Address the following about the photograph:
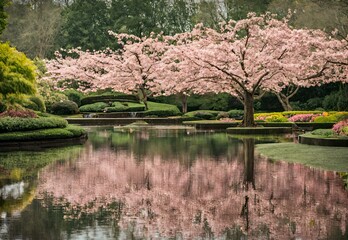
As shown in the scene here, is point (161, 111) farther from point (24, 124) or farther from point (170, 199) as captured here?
point (170, 199)

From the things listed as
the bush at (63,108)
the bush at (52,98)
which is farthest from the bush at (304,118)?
the bush at (52,98)

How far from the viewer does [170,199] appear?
10945mm

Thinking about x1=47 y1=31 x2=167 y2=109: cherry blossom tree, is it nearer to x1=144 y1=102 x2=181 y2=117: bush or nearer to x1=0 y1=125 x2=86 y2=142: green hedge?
x1=144 y1=102 x2=181 y2=117: bush

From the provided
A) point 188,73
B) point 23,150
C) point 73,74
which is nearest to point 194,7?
point 73,74

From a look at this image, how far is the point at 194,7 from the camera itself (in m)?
76.1

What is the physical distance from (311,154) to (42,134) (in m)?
11.5

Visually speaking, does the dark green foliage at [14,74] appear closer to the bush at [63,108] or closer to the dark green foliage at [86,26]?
the bush at [63,108]

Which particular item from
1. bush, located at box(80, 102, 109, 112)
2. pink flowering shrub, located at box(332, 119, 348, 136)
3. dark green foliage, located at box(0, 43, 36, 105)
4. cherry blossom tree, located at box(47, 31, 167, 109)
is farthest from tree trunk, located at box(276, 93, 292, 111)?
dark green foliage, located at box(0, 43, 36, 105)

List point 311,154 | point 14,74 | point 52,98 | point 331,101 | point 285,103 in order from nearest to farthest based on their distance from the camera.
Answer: point 311,154
point 14,74
point 331,101
point 285,103
point 52,98

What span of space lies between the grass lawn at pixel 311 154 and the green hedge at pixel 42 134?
8792 mm

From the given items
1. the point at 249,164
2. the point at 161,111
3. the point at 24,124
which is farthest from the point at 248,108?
the point at 249,164

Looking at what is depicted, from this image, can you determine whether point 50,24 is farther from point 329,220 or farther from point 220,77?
point 329,220

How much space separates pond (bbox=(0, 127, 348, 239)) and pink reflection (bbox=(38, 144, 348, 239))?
0.6 inches

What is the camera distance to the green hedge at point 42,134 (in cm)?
2384
